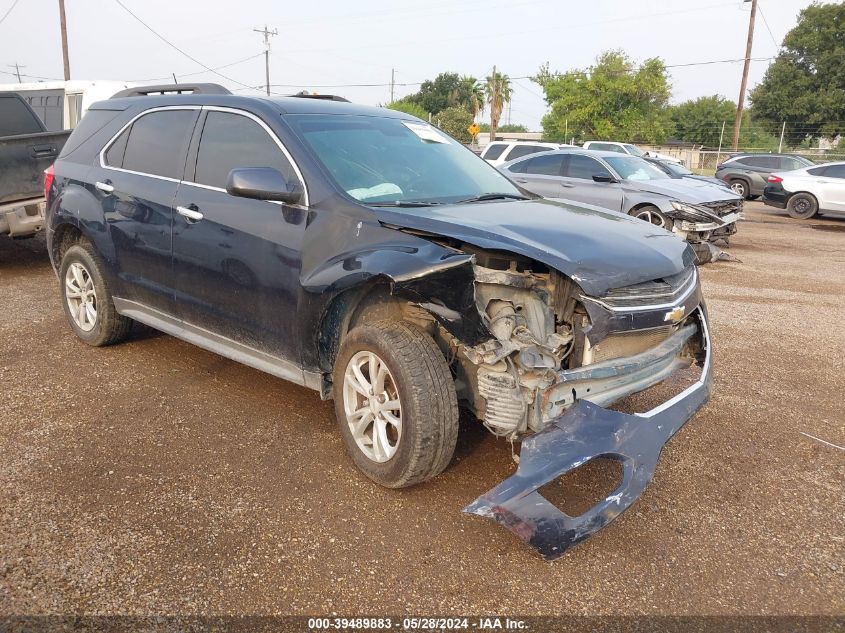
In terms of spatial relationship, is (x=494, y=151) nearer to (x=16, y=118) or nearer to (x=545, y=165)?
(x=545, y=165)

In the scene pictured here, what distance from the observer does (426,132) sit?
4371mm

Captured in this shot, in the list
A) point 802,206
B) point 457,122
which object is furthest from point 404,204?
point 457,122

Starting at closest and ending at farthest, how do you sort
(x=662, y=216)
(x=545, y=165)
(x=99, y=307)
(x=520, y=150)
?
(x=99, y=307)
(x=662, y=216)
(x=545, y=165)
(x=520, y=150)

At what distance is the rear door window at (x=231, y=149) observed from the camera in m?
3.66

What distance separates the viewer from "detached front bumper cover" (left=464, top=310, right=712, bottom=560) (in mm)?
2553

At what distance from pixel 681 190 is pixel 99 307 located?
8.83 m

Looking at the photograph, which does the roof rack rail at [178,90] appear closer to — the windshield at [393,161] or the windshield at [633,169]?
the windshield at [393,161]

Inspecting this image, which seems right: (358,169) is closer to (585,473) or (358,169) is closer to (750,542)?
(585,473)

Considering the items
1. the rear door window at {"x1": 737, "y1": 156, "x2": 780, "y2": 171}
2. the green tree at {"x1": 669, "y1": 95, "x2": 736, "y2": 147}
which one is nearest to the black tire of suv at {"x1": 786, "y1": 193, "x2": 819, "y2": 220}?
the rear door window at {"x1": 737, "y1": 156, "x2": 780, "y2": 171}

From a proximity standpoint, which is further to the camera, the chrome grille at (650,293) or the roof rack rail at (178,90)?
the roof rack rail at (178,90)

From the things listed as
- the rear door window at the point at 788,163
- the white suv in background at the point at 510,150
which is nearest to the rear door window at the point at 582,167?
the white suv in background at the point at 510,150

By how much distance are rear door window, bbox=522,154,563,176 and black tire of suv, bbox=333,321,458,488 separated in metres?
9.49

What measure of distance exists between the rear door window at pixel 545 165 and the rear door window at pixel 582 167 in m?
0.18

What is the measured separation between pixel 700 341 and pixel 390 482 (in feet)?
6.17
